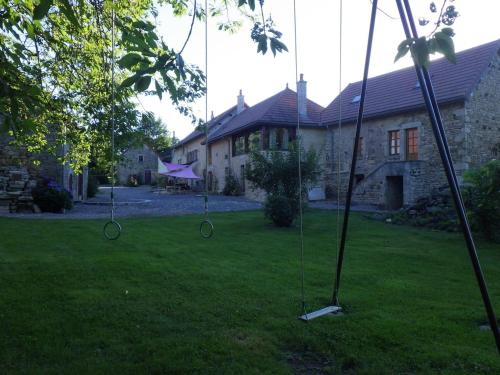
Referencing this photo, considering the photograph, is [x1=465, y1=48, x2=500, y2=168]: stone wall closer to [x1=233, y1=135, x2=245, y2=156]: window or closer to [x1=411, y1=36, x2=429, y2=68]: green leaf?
[x1=233, y1=135, x2=245, y2=156]: window

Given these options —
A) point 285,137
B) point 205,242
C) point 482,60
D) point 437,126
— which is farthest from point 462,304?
point 285,137

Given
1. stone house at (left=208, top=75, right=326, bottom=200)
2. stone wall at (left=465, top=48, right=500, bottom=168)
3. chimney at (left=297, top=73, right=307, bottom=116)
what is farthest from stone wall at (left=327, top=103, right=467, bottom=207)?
chimney at (left=297, top=73, right=307, bottom=116)

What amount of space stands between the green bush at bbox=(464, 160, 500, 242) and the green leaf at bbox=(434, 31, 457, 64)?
29.6 feet

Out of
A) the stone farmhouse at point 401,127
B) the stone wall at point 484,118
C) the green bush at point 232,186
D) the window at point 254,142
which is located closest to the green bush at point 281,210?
the window at point 254,142

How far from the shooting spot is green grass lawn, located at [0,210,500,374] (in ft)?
10.7

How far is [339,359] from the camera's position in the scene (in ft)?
10.9

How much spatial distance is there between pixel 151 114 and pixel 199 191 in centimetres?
2795

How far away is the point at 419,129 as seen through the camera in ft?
63.3

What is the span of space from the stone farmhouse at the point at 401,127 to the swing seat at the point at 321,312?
10.4 meters

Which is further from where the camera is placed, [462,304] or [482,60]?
[482,60]

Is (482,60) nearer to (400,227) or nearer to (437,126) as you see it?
(400,227)

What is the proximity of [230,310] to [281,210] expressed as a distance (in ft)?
26.8

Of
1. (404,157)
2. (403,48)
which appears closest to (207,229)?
(403,48)

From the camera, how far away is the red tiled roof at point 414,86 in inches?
706
